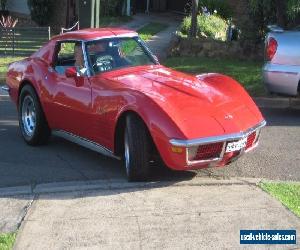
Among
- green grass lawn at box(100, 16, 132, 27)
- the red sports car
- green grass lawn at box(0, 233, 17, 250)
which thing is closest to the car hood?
the red sports car

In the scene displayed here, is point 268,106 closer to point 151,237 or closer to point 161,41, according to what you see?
point 151,237

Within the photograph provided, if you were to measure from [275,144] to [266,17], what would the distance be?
7087 mm

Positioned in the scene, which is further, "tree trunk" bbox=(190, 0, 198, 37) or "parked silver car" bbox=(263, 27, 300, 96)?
"tree trunk" bbox=(190, 0, 198, 37)

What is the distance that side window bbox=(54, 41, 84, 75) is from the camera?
7062 mm

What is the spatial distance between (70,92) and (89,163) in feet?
2.68

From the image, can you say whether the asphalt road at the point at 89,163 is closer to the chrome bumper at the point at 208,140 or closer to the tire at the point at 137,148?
the tire at the point at 137,148

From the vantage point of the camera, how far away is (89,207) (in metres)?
5.26

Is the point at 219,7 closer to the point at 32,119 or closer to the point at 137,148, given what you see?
the point at 32,119

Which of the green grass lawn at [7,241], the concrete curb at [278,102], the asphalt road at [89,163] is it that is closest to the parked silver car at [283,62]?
the asphalt road at [89,163]

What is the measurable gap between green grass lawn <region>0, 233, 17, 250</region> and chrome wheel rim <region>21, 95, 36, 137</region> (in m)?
3.18

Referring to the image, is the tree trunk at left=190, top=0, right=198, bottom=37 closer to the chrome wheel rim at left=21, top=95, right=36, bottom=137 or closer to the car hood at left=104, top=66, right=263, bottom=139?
the chrome wheel rim at left=21, top=95, right=36, bottom=137

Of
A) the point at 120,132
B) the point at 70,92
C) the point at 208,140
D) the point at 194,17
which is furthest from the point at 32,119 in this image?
the point at 194,17

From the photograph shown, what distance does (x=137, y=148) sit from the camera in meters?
5.79

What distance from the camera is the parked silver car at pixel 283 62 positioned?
886 cm
